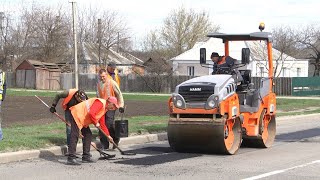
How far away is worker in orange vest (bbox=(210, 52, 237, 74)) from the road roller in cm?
2

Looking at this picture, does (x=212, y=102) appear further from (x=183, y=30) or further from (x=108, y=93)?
(x=183, y=30)

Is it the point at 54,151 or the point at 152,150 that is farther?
the point at 152,150

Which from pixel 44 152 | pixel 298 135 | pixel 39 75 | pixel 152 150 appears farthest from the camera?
pixel 39 75

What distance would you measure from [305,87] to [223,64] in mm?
38921

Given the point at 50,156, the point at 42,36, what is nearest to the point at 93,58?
the point at 42,36

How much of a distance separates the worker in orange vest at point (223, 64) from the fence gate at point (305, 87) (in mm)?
37250

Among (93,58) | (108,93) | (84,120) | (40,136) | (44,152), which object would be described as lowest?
(44,152)

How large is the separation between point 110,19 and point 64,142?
180 ft

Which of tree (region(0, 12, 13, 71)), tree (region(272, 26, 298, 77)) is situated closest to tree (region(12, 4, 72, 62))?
tree (region(0, 12, 13, 71))

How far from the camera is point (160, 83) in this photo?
55.0 m

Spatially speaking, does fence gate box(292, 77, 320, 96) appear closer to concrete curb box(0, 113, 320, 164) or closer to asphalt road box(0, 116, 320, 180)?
concrete curb box(0, 113, 320, 164)

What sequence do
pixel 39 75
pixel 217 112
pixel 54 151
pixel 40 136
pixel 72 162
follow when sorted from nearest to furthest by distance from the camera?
pixel 72 162
pixel 217 112
pixel 54 151
pixel 40 136
pixel 39 75

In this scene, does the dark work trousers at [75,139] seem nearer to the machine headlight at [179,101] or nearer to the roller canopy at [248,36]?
the machine headlight at [179,101]

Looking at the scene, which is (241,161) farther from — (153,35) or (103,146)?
(153,35)
